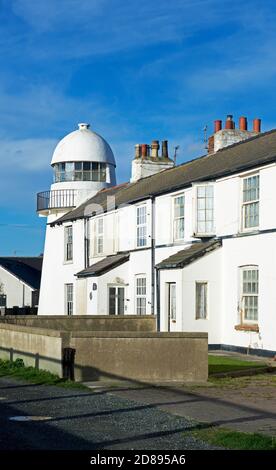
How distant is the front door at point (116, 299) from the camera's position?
33562 millimetres

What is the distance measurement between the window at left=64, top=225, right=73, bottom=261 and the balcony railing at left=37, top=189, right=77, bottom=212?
2314 mm

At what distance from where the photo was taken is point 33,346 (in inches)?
758

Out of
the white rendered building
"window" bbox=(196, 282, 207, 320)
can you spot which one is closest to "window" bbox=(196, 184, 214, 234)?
"window" bbox=(196, 282, 207, 320)

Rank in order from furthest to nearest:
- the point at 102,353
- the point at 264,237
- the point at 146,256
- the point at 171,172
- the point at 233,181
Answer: the point at 171,172 → the point at 146,256 → the point at 233,181 → the point at 264,237 → the point at 102,353

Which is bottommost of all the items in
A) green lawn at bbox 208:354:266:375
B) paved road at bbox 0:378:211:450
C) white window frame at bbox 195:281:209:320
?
paved road at bbox 0:378:211:450

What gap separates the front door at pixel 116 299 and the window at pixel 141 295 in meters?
1.60

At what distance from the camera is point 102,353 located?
17.1 metres

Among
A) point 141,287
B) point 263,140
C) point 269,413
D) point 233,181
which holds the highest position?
point 263,140

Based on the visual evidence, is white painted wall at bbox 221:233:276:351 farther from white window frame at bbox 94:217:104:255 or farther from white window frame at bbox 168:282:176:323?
white window frame at bbox 94:217:104:255

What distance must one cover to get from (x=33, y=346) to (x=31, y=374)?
1361 millimetres

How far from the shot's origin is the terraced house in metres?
24.0

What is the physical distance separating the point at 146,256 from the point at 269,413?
18819mm
